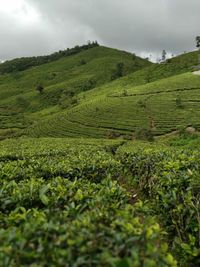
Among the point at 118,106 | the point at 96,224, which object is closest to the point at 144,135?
the point at 118,106

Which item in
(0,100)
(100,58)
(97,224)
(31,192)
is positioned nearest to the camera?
(97,224)

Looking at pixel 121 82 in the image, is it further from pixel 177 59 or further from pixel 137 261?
pixel 137 261

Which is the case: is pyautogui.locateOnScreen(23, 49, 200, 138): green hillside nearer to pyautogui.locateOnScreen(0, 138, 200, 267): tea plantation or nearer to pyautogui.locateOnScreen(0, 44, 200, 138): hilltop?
pyautogui.locateOnScreen(0, 44, 200, 138): hilltop

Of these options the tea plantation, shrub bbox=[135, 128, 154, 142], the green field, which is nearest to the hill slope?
shrub bbox=[135, 128, 154, 142]

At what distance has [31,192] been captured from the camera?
8156 millimetres

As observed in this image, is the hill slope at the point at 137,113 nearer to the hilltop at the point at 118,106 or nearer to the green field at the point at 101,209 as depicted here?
the hilltop at the point at 118,106

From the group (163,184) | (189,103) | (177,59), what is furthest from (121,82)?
(163,184)

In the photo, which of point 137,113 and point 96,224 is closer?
point 96,224

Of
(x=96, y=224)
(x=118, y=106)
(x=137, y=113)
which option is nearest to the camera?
(x=96, y=224)

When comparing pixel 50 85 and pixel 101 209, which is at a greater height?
pixel 101 209

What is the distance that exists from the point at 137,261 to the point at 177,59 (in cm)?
12881

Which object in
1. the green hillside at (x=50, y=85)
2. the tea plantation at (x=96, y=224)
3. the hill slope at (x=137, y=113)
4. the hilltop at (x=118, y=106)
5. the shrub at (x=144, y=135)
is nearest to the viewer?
the tea plantation at (x=96, y=224)

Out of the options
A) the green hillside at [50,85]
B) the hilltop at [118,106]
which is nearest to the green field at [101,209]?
the hilltop at [118,106]

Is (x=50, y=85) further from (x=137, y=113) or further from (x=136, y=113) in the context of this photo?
(x=137, y=113)
